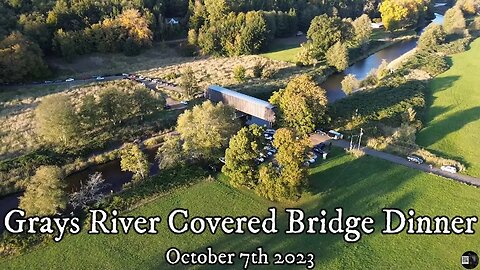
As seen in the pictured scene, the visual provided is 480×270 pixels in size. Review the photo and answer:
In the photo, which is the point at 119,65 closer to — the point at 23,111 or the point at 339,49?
the point at 23,111

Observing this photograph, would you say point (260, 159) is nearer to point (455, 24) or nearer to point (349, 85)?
point (349, 85)

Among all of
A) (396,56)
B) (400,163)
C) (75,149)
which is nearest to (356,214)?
(400,163)

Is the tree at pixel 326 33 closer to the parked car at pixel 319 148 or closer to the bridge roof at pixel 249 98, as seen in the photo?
the bridge roof at pixel 249 98

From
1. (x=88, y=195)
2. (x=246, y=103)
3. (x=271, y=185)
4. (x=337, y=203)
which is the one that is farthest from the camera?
(x=246, y=103)

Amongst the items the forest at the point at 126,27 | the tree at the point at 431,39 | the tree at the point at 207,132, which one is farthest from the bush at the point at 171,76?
the tree at the point at 431,39

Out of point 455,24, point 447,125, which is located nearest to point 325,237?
point 447,125

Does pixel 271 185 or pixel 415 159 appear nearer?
pixel 271 185
